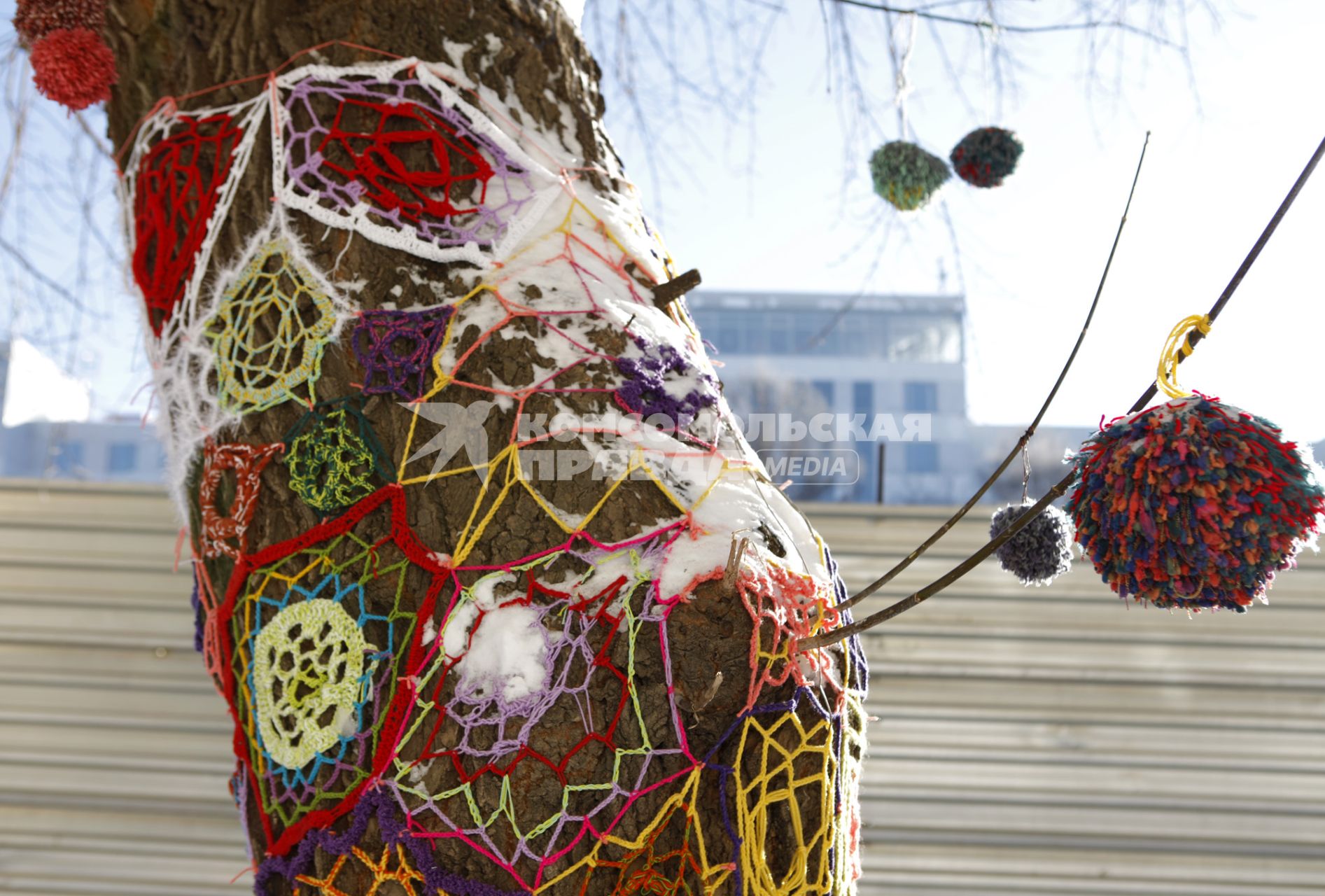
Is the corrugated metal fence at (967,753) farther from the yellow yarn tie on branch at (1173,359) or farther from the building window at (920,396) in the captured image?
the building window at (920,396)

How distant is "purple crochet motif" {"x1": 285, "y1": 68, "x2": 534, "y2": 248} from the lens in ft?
3.15

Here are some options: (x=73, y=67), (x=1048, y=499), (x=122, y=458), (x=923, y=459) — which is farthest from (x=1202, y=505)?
(x=923, y=459)

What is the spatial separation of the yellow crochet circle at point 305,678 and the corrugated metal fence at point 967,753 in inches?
72.2

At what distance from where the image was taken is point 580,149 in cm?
108

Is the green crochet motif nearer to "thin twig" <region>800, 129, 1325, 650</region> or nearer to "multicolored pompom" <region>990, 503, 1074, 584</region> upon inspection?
"thin twig" <region>800, 129, 1325, 650</region>

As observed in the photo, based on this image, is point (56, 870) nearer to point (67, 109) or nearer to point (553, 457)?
point (67, 109)

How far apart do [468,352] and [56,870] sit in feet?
8.16

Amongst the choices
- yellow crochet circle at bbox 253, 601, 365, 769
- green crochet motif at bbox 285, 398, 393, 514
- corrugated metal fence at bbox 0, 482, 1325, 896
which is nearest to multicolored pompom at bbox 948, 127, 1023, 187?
green crochet motif at bbox 285, 398, 393, 514

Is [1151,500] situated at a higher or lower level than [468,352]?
lower

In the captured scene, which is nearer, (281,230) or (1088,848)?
(281,230)

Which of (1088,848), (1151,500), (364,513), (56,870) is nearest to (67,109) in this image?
(364,513)

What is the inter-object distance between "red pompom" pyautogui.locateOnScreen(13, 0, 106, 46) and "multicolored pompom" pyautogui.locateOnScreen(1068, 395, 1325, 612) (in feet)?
3.99

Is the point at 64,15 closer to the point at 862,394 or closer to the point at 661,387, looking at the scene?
the point at 661,387

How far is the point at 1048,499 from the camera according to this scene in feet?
2.07
